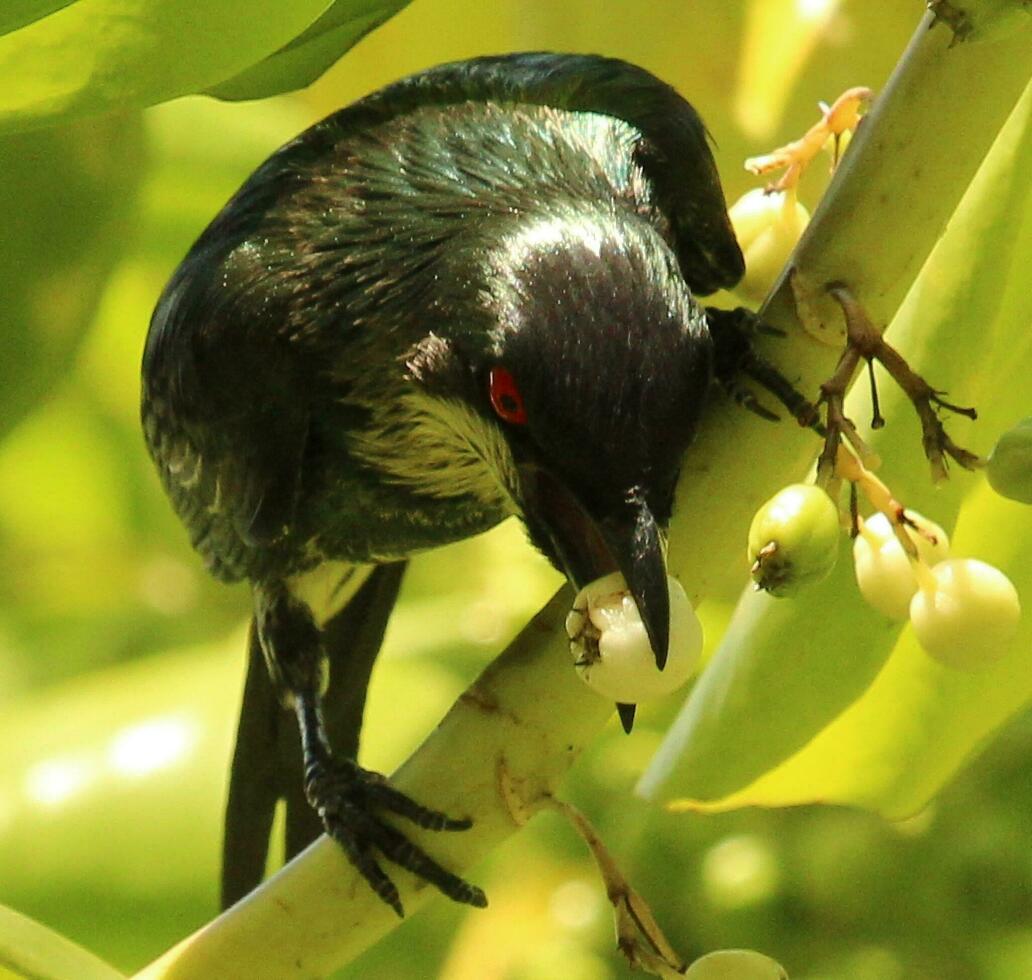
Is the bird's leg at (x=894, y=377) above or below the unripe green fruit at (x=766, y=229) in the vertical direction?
above

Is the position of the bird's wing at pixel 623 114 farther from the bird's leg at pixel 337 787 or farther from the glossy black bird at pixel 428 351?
the bird's leg at pixel 337 787

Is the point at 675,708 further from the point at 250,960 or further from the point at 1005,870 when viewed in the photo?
the point at 250,960

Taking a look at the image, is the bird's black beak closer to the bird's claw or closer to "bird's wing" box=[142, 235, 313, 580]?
the bird's claw

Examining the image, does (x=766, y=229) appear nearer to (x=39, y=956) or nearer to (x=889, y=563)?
(x=889, y=563)

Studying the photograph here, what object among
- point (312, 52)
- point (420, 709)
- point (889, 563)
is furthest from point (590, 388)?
point (420, 709)

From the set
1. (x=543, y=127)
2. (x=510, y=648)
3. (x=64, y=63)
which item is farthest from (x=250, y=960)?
(x=543, y=127)

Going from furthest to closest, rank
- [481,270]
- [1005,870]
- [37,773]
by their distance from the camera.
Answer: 1. [37,773]
2. [1005,870]
3. [481,270]

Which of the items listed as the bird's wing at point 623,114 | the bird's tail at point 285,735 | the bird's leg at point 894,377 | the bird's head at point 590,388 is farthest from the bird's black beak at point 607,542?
the bird's tail at point 285,735
